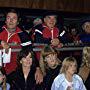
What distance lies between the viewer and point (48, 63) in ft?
14.1

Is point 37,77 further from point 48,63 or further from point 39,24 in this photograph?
point 39,24

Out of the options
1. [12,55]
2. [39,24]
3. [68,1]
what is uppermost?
[68,1]

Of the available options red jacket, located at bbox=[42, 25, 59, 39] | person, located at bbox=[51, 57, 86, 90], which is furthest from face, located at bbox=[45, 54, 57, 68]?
red jacket, located at bbox=[42, 25, 59, 39]

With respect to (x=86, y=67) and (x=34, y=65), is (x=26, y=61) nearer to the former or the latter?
(x=34, y=65)

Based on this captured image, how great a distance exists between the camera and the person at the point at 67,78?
4.11m

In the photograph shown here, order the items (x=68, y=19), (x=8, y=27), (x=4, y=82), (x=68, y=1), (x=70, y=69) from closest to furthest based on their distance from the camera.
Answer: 1. (x=4, y=82)
2. (x=70, y=69)
3. (x=8, y=27)
4. (x=68, y=1)
5. (x=68, y=19)

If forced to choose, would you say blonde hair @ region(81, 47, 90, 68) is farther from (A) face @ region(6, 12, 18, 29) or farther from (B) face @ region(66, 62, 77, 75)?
(A) face @ region(6, 12, 18, 29)

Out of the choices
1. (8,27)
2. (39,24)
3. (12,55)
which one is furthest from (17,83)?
(39,24)

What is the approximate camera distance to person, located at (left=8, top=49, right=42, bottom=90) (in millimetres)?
4031

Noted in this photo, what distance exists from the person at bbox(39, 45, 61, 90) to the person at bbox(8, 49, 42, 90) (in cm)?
16

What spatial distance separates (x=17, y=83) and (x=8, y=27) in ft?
2.73

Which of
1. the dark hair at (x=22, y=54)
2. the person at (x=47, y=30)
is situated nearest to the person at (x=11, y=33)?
the dark hair at (x=22, y=54)

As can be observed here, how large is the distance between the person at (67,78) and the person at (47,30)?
0.59m

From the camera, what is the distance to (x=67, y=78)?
4160mm
